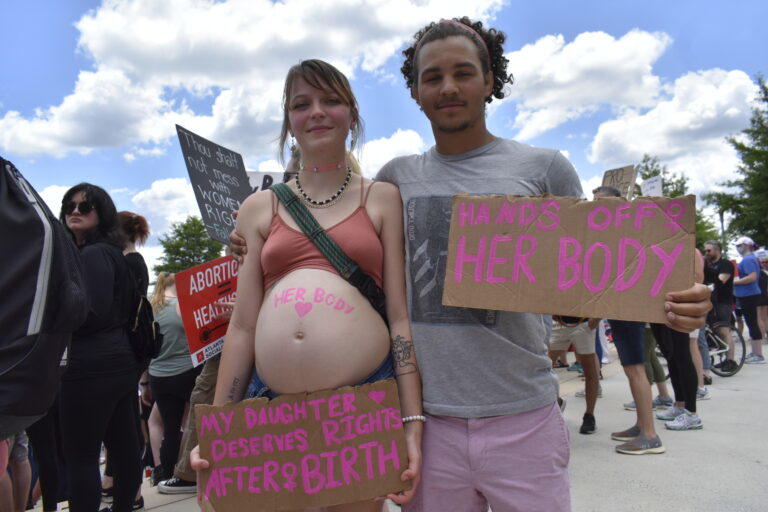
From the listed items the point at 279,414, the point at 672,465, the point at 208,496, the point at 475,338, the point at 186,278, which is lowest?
the point at 672,465

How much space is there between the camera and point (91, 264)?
304 centimetres

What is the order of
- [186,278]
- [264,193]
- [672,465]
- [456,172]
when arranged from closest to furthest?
1. [456,172]
2. [264,193]
3. [186,278]
4. [672,465]

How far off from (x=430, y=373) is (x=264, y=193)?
2.78 feet

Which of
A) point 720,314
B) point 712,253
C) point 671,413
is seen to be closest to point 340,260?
point 671,413

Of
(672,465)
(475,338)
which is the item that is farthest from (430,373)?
(672,465)

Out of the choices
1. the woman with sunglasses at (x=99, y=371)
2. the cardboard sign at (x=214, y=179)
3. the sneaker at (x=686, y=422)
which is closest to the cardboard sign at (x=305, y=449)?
the woman with sunglasses at (x=99, y=371)

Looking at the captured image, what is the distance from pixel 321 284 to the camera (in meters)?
1.70

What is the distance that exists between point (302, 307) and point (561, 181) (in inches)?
35.8

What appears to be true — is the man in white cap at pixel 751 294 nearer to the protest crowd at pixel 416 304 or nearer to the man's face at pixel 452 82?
the protest crowd at pixel 416 304

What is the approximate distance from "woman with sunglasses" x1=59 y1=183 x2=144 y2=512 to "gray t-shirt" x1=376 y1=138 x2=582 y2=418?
2.09 m

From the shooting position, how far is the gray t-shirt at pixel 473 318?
5.41 ft

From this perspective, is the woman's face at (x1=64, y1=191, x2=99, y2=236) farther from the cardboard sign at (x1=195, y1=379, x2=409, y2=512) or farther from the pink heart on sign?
the pink heart on sign

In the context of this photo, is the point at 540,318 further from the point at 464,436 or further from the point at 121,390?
the point at 121,390

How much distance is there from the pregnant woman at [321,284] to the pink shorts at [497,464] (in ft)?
0.29
